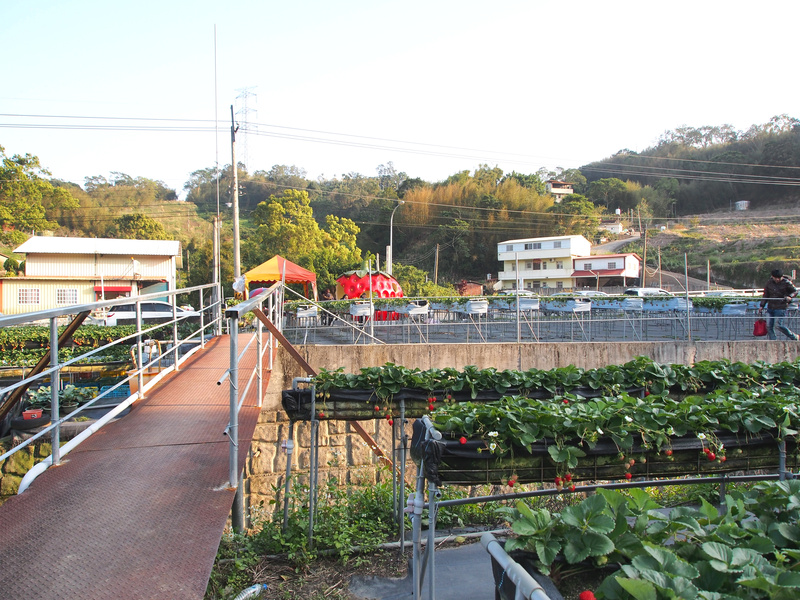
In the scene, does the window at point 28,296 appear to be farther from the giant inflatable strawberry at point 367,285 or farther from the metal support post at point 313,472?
the metal support post at point 313,472

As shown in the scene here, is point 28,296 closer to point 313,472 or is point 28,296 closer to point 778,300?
point 313,472

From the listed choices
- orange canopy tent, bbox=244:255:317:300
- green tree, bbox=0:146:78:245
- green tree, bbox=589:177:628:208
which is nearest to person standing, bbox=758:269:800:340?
orange canopy tent, bbox=244:255:317:300

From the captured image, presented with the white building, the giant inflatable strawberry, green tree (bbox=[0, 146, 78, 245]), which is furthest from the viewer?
the white building

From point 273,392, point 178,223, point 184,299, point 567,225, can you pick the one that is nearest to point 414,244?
point 567,225

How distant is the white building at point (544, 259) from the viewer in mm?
52312

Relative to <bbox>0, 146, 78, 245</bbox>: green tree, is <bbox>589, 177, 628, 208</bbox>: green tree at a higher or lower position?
higher

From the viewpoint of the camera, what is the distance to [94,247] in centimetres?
3516

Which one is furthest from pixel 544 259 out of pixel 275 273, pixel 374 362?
pixel 374 362

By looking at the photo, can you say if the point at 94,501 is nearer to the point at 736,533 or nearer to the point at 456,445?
the point at 456,445

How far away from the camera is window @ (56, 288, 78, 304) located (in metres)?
33.3

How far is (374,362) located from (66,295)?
101 feet

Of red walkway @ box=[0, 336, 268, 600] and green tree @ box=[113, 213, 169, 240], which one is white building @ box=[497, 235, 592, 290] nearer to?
green tree @ box=[113, 213, 169, 240]

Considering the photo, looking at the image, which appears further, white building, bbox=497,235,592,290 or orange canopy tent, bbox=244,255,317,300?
white building, bbox=497,235,592,290

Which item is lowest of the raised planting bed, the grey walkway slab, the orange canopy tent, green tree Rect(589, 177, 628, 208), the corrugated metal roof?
the grey walkway slab
